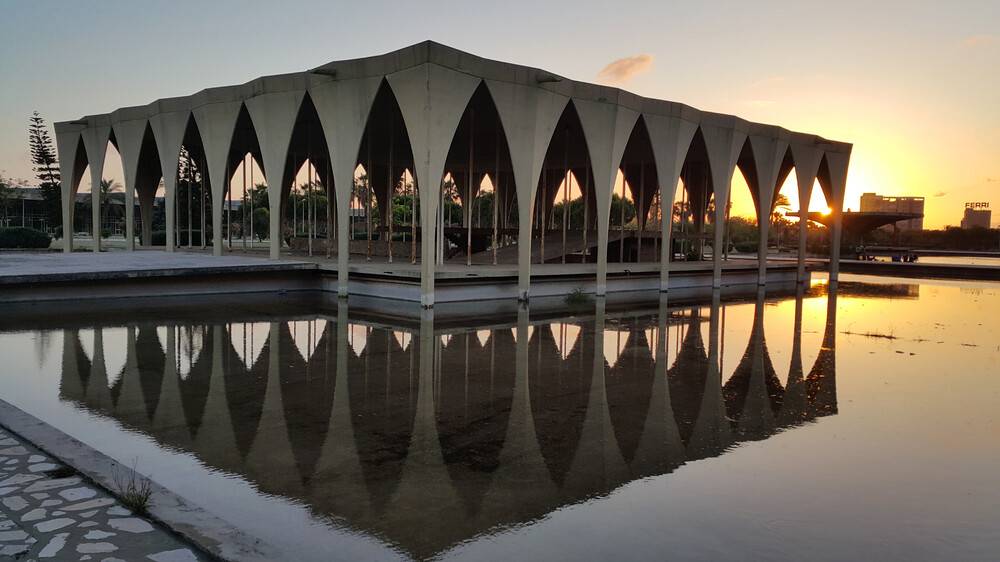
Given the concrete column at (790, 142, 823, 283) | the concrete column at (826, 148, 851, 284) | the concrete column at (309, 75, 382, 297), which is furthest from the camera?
the concrete column at (826, 148, 851, 284)

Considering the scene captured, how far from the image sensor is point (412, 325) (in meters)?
13.4

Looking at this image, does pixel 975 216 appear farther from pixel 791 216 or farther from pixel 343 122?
pixel 343 122

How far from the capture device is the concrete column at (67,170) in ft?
93.2

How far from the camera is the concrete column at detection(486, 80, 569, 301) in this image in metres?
16.8

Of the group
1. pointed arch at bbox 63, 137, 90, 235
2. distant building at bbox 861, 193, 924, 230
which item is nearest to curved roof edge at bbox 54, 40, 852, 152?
pointed arch at bbox 63, 137, 90, 235

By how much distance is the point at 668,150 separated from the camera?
2159cm

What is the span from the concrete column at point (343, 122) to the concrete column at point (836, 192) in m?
22.5

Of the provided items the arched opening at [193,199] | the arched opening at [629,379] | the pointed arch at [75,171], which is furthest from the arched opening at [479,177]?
the pointed arch at [75,171]

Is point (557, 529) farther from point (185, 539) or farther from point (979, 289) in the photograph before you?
point (979, 289)

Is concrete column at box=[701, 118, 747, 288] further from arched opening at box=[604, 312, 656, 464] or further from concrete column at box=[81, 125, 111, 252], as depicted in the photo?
concrete column at box=[81, 125, 111, 252]

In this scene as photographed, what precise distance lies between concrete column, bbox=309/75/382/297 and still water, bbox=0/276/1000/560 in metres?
5.66

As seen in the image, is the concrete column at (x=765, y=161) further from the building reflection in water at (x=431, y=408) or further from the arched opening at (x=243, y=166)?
the arched opening at (x=243, y=166)

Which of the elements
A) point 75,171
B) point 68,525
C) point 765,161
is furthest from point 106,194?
point 68,525

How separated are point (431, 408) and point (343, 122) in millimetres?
11923
